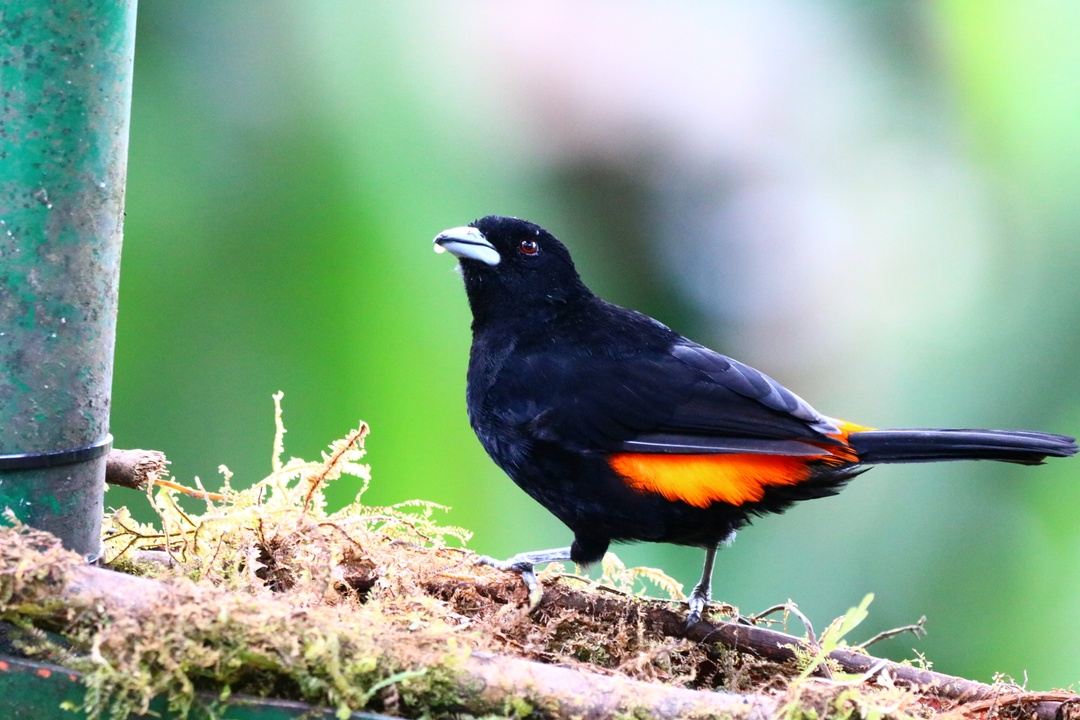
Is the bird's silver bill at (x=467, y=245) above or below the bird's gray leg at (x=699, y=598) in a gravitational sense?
above

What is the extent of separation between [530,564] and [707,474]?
594mm

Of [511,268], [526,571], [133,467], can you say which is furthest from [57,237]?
[511,268]

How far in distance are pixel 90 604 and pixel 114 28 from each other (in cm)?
119

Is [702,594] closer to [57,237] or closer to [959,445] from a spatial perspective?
[959,445]

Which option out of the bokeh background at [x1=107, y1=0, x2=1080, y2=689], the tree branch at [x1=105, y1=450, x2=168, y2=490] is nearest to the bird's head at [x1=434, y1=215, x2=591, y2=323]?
the bokeh background at [x1=107, y1=0, x2=1080, y2=689]

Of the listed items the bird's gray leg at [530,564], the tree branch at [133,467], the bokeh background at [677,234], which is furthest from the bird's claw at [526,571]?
the bokeh background at [677,234]

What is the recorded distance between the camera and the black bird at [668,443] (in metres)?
3.17

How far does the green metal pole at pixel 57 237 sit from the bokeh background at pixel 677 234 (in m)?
1.65

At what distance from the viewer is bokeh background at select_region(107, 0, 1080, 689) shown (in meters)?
4.22

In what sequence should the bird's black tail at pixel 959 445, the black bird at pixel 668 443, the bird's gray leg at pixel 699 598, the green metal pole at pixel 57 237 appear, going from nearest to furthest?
the green metal pole at pixel 57 237, the bird's gray leg at pixel 699 598, the bird's black tail at pixel 959 445, the black bird at pixel 668 443

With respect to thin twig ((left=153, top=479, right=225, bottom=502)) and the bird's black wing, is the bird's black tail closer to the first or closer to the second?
the bird's black wing

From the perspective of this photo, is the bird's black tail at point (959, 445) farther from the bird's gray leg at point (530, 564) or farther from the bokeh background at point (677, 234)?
the bokeh background at point (677, 234)

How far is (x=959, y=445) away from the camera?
3.12 metres

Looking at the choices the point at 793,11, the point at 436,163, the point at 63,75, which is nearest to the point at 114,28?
the point at 63,75
